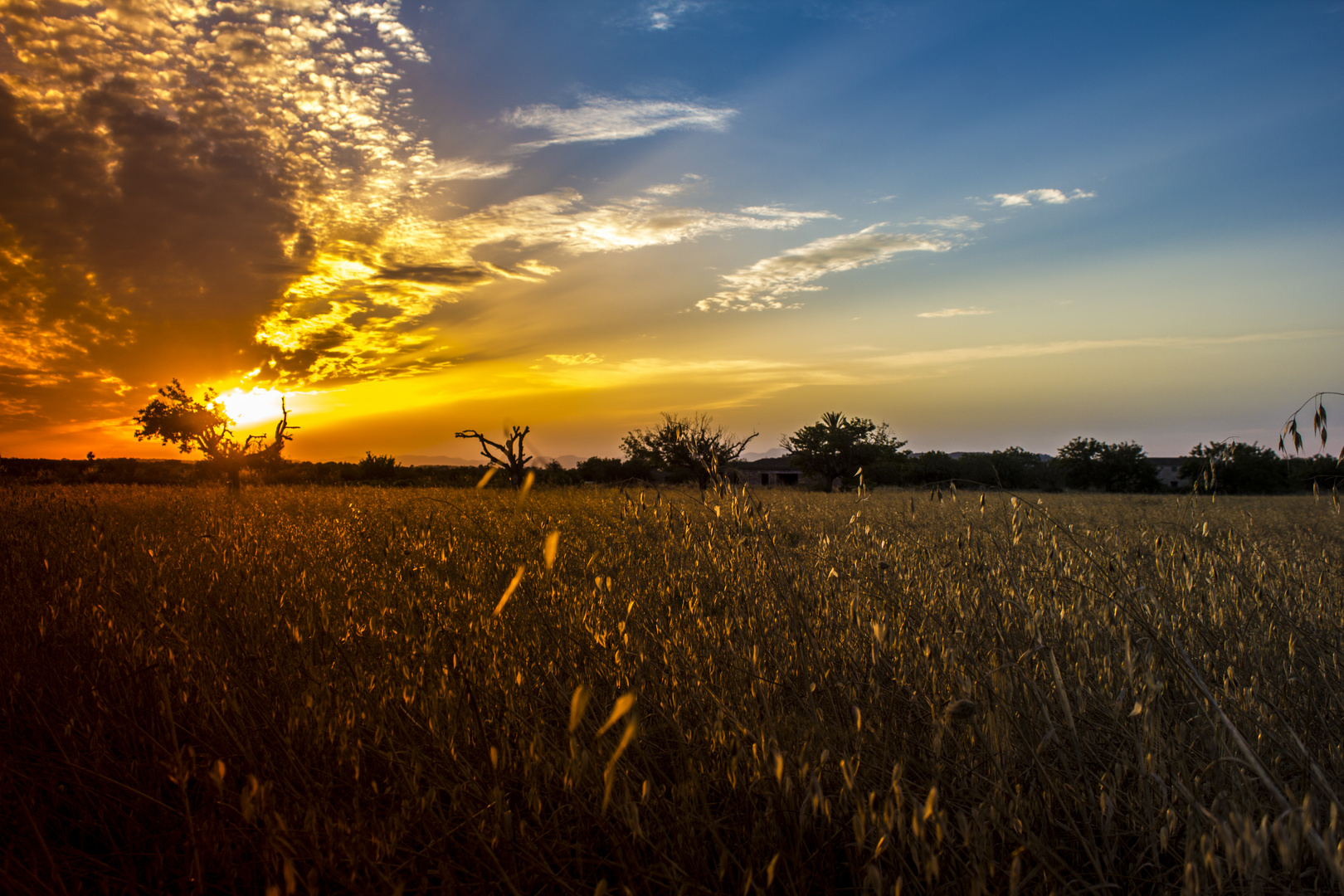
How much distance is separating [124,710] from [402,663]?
961 millimetres

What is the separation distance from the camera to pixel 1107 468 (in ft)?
143

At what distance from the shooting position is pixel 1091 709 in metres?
2.03

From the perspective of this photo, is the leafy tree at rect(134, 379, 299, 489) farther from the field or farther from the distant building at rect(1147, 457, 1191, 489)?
the distant building at rect(1147, 457, 1191, 489)

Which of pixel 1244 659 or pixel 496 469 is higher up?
pixel 496 469

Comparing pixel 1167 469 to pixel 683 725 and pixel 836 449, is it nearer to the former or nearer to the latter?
pixel 836 449

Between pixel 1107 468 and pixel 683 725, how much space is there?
5142 cm

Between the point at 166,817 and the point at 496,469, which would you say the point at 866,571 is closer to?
the point at 496,469

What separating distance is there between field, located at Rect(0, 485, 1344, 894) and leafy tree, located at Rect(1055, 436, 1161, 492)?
46.2 m

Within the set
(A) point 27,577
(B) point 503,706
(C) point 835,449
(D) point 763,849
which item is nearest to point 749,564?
(B) point 503,706

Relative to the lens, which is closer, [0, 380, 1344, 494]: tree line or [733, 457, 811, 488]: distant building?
[0, 380, 1344, 494]: tree line

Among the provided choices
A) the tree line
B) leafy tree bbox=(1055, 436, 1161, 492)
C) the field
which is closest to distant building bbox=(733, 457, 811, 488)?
the tree line

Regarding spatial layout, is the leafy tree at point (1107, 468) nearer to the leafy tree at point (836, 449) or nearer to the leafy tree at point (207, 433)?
the leafy tree at point (836, 449)

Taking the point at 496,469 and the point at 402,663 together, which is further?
the point at 402,663

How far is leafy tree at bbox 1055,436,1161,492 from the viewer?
1642 inches
